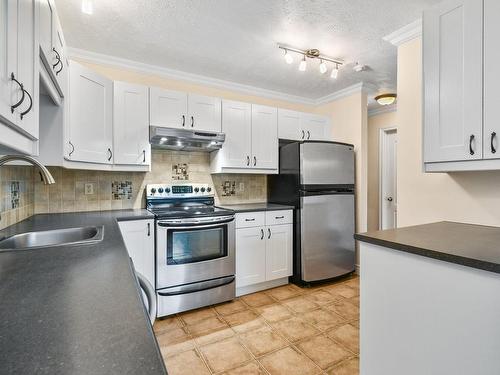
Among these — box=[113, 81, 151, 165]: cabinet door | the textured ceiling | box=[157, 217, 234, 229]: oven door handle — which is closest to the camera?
the textured ceiling

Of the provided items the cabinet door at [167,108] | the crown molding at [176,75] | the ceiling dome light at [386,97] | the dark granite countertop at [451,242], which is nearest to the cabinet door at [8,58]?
the dark granite countertop at [451,242]

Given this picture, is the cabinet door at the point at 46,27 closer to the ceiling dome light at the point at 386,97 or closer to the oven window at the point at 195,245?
the oven window at the point at 195,245

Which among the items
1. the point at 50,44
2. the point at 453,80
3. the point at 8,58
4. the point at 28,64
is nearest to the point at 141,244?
the point at 50,44

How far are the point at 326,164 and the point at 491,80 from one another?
179 cm

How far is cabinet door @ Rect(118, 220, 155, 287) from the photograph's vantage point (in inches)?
88.0

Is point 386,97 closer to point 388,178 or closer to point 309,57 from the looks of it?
point 309,57

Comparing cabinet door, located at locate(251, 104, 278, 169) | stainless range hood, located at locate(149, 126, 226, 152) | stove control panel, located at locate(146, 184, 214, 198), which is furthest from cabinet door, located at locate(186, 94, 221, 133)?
stove control panel, located at locate(146, 184, 214, 198)

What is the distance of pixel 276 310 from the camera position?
251 centimetres

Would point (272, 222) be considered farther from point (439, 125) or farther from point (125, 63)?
point (125, 63)

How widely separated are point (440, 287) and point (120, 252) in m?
1.35

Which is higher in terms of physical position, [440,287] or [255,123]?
[255,123]

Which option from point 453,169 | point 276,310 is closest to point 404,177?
point 453,169

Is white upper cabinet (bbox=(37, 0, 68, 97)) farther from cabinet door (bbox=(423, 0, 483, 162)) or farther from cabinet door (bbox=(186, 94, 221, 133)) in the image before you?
cabinet door (bbox=(423, 0, 483, 162))

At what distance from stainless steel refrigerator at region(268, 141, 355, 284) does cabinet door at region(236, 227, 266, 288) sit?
45 cm
